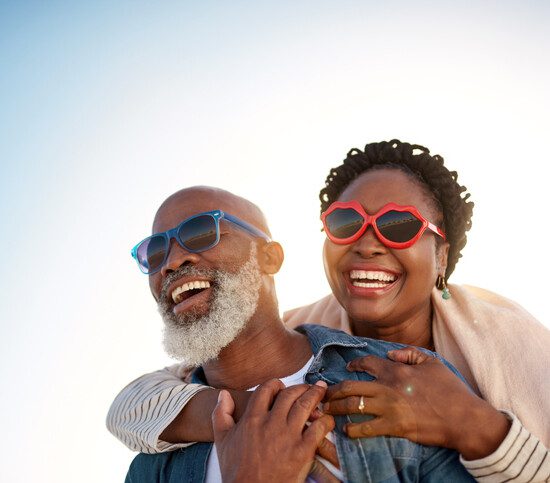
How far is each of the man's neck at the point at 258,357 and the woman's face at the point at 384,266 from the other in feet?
1.59

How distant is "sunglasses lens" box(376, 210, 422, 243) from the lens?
383 centimetres

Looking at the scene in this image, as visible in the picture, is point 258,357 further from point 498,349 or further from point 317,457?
point 498,349

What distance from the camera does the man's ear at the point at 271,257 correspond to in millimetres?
4043

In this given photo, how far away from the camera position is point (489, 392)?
3.48 metres

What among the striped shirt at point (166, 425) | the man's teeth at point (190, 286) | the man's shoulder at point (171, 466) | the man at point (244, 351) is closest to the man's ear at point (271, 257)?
the man at point (244, 351)

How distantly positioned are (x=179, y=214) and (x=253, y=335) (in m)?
0.91

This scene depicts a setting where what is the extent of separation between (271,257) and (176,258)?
0.68 m

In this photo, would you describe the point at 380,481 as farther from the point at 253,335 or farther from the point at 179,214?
the point at 179,214

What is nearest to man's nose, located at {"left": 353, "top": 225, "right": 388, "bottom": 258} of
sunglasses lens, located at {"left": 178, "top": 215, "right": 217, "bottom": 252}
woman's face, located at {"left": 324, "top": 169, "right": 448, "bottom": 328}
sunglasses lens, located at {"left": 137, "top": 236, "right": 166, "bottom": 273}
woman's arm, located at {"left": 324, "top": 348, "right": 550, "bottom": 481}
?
woman's face, located at {"left": 324, "top": 169, "right": 448, "bottom": 328}

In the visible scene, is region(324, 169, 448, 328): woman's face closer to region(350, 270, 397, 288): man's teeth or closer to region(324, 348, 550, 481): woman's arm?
region(350, 270, 397, 288): man's teeth

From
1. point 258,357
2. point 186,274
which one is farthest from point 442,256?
point 186,274

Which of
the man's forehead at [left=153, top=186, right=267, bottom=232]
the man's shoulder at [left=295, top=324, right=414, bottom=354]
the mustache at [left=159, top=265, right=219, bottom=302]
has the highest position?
the man's forehead at [left=153, top=186, right=267, bottom=232]

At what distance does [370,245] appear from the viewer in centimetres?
388

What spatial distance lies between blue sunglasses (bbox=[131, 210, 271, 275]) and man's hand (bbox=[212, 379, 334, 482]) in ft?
3.77
